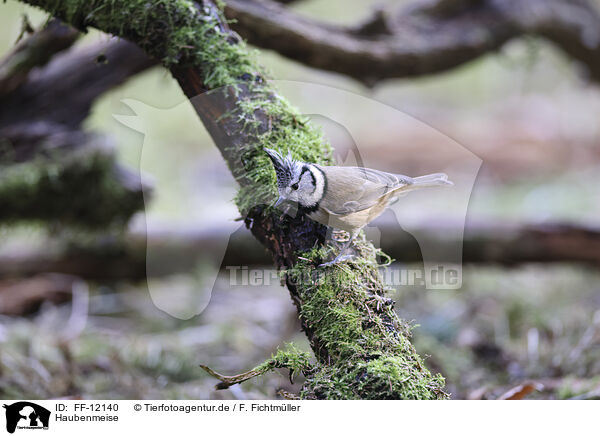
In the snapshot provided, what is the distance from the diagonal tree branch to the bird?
0.90 m

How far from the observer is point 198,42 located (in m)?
1.42

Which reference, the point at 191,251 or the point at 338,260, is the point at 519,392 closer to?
the point at 338,260

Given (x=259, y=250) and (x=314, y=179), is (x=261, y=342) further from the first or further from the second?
(x=314, y=179)

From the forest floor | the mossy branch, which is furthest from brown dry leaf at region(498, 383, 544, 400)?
the mossy branch

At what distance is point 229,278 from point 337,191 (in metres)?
0.70

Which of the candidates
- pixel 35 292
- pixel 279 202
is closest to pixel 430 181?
pixel 279 202

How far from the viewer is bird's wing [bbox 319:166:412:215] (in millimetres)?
1164

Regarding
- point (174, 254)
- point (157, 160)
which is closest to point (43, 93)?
point (157, 160)

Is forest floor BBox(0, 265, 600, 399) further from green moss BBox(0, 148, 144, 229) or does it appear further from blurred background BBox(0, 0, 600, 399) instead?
green moss BBox(0, 148, 144, 229)

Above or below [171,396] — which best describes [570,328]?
above

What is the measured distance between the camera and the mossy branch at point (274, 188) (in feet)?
3.80

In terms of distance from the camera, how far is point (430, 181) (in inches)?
50.3

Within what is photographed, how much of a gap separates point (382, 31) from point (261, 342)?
1.65 metres
